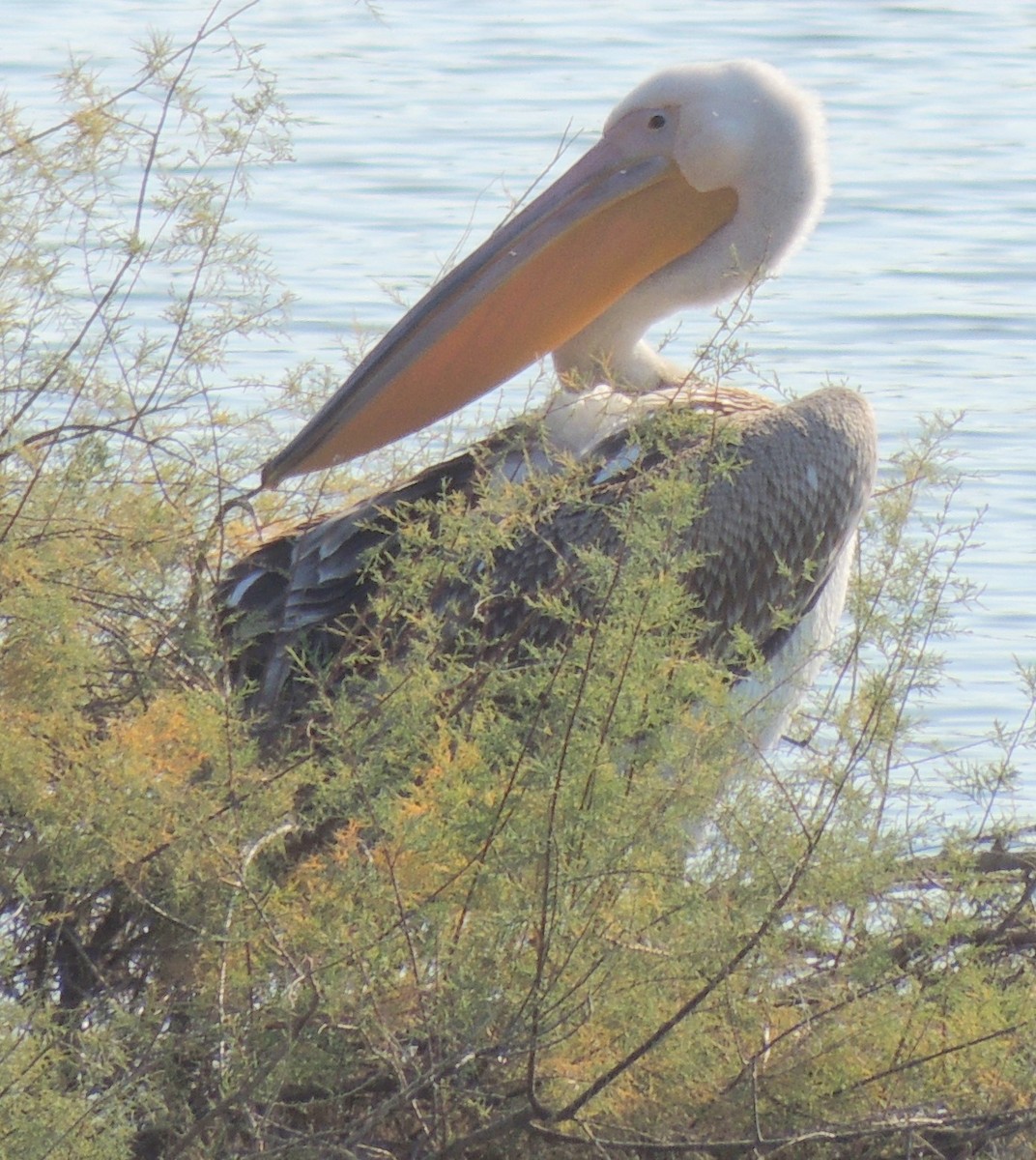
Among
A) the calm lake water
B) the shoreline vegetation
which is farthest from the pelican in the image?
the shoreline vegetation

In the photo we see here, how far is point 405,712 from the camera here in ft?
10.3

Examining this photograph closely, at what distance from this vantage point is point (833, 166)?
12.1 m

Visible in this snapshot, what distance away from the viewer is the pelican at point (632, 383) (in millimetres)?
4355

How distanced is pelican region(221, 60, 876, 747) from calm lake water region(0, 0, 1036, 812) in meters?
0.61

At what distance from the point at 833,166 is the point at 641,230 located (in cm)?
683

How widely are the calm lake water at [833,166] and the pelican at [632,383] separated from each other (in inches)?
24.0

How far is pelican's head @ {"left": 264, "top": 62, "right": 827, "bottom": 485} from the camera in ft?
17.1

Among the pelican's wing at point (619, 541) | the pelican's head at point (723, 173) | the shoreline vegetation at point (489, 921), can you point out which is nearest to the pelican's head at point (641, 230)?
the pelican's head at point (723, 173)

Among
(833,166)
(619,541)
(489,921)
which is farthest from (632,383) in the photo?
(833,166)

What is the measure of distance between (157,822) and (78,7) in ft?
38.9

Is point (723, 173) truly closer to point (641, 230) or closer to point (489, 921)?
point (641, 230)

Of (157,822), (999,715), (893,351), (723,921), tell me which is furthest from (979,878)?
(893,351)

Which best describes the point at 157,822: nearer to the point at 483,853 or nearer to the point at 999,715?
the point at 483,853

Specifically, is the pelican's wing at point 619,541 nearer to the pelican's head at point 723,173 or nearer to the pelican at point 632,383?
the pelican at point 632,383
